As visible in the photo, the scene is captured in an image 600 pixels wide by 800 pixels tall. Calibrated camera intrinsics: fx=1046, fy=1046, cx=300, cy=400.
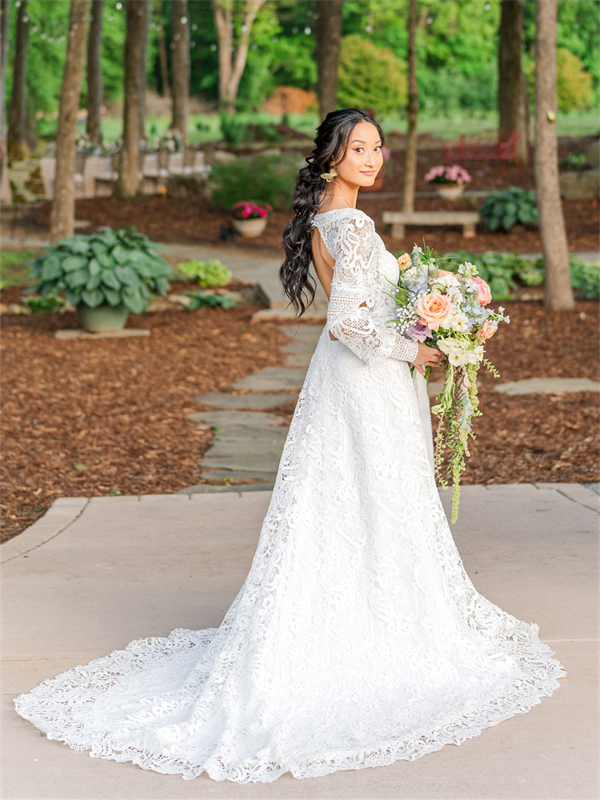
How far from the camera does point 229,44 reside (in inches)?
1745

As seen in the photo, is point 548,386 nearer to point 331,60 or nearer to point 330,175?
point 330,175

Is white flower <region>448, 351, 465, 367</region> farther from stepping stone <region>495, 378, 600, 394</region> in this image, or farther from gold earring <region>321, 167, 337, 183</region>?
stepping stone <region>495, 378, 600, 394</region>

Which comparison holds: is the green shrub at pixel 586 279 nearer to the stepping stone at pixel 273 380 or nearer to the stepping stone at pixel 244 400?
the stepping stone at pixel 273 380

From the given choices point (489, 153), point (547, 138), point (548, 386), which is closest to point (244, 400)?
point (548, 386)

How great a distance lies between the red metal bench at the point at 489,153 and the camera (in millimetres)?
24219

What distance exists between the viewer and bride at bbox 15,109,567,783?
339cm

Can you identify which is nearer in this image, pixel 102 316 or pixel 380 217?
pixel 102 316

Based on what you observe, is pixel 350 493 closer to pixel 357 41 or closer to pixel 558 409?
pixel 558 409

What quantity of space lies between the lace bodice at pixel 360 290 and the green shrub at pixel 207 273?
10.8 m

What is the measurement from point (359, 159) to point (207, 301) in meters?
9.76

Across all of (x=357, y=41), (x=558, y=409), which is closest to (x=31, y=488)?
(x=558, y=409)

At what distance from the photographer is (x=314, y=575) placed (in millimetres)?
3561

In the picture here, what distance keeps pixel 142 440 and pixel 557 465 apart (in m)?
2.87

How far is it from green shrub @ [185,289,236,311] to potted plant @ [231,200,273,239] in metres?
5.45
